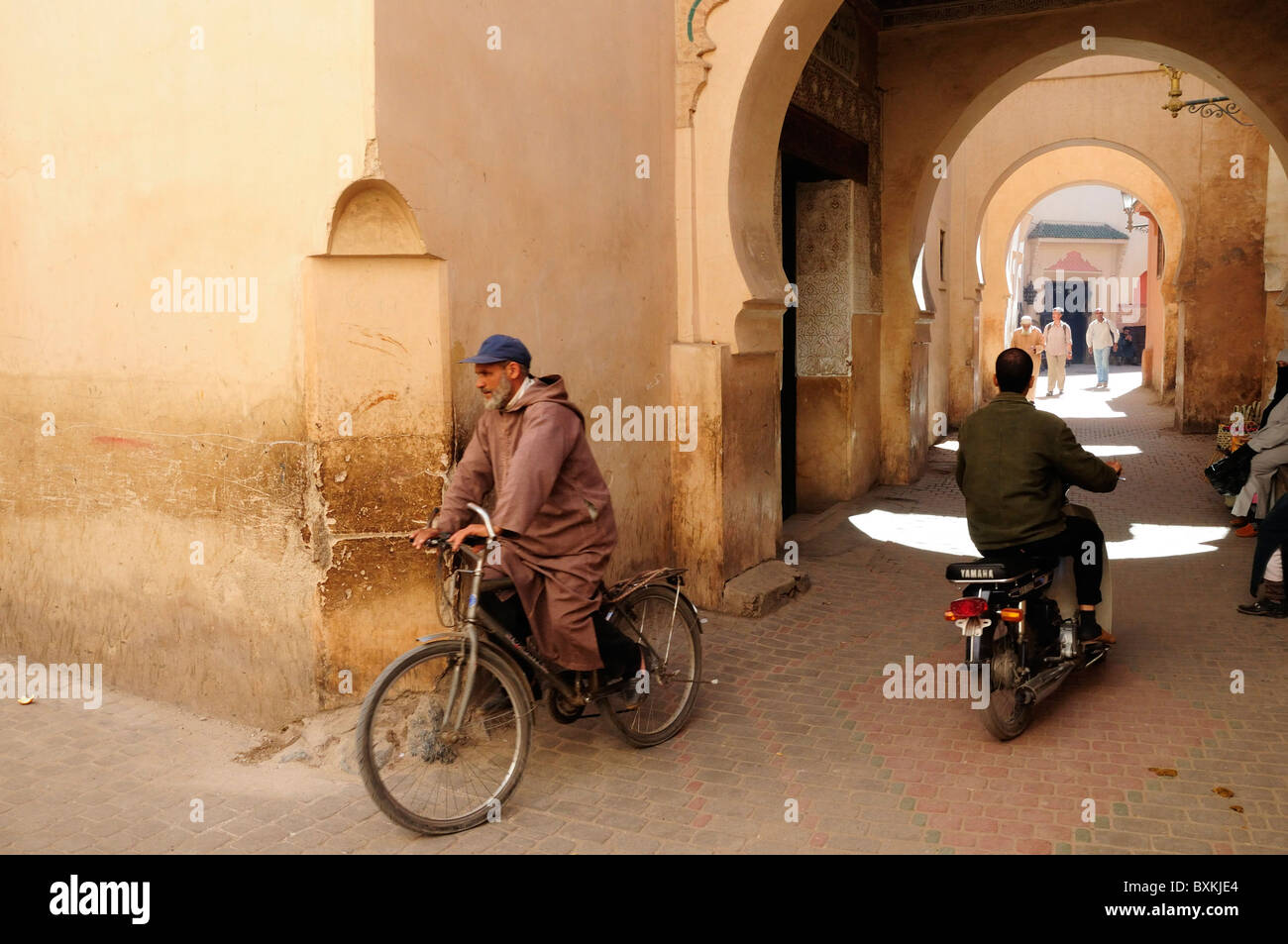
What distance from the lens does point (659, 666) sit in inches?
189

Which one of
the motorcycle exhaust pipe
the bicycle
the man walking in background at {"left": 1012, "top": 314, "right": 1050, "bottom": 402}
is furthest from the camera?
the man walking in background at {"left": 1012, "top": 314, "right": 1050, "bottom": 402}

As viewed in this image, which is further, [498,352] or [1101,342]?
[1101,342]

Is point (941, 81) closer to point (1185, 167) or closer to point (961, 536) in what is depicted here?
point (961, 536)

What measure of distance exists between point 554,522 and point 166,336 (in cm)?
232

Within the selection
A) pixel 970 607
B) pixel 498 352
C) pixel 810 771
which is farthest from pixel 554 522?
pixel 970 607

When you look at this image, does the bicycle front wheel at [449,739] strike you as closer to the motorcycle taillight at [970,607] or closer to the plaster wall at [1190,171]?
the motorcycle taillight at [970,607]

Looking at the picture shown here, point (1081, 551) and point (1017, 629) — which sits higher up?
point (1081, 551)

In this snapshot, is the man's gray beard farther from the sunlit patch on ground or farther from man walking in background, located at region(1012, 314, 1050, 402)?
man walking in background, located at region(1012, 314, 1050, 402)

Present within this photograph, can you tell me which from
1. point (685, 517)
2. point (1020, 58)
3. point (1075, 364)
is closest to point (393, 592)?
point (685, 517)

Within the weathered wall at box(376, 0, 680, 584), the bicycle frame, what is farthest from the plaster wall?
the bicycle frame

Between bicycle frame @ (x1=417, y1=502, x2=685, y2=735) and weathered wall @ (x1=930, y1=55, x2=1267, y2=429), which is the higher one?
weathered wall @ (x1=930, y1=55, x2=1267, y2=429)

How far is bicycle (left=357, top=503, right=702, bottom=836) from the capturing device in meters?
3.84

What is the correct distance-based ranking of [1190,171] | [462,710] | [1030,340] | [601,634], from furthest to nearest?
[1030,340]
[1190,171]
[601,634]
[462,710]

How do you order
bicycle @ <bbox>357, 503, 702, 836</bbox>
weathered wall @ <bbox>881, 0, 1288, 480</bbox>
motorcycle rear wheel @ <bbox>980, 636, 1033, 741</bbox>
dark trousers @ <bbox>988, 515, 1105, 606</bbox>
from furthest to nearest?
weathered wall @ <bbox>881, 0, 1288, 480</bbox>
dark trousers @ <bbox>988, 515, 1105, 606</bbox>
motorcycle rear wheel @ <bbox>980, 636, 1033, 741</bbox>
bicycle @ <bbox>357, 503, 702, 836</bbox>
